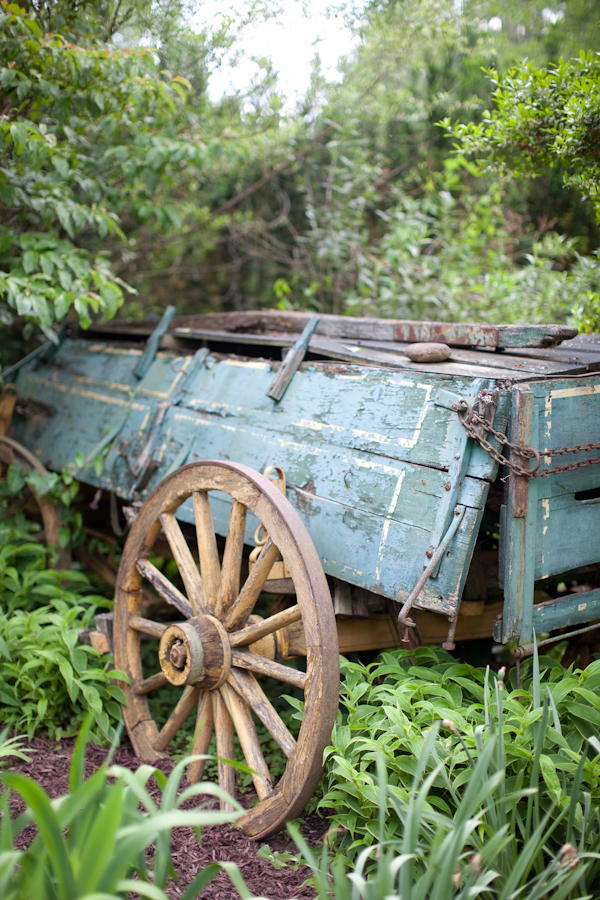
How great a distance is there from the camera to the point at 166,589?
2.55m

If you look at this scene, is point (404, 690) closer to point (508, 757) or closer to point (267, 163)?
point (508, 757)

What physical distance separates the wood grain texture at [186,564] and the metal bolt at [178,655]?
0.16 meters

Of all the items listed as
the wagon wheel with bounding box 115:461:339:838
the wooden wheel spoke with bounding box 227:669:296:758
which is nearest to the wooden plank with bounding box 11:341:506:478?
the wagon wheel with bounding box 115:461:339:838

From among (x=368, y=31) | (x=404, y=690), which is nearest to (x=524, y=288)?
(x=368, y=31)

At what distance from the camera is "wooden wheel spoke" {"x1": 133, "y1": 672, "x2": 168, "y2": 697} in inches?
97.9

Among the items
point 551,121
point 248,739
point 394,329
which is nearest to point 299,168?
point 551,121

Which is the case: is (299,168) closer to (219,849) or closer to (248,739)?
(248,739)

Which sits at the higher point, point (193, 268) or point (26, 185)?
point (193, 268)

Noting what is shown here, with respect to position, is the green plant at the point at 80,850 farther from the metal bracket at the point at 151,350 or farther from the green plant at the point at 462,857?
the metal bracket at the point at 151,350

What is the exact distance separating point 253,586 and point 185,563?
1.39 feet

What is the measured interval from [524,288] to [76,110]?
10.2 ft

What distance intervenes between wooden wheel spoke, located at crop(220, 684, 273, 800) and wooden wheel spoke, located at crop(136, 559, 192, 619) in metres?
0.34

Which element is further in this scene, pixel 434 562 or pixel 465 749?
pixel 434 562

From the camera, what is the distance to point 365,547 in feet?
7.09
